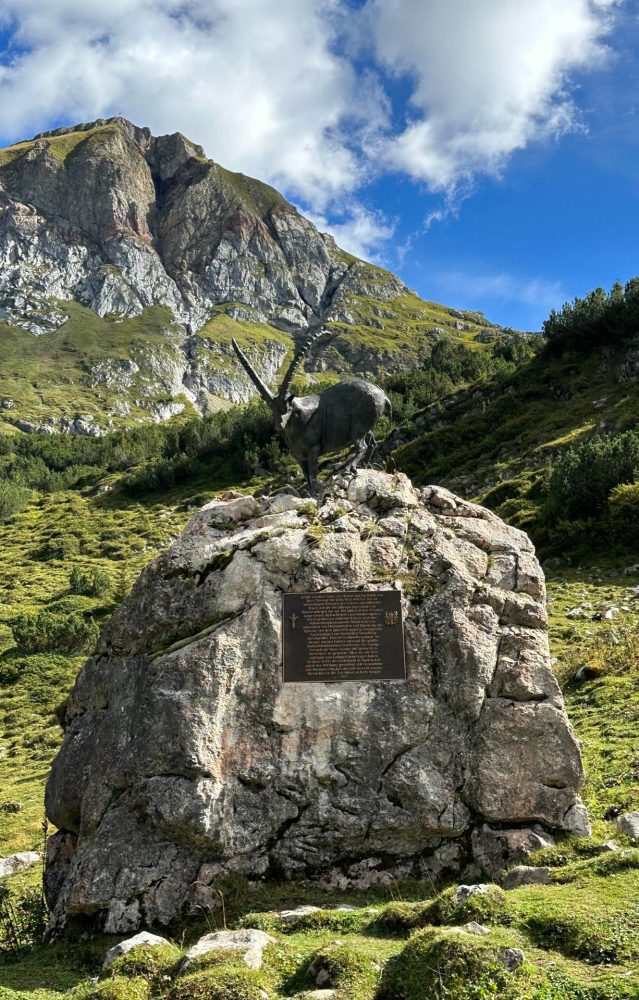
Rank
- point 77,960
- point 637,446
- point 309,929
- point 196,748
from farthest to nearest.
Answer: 1. point 637,446
2. point 196,748
3. point 77,960
4. point 309,929

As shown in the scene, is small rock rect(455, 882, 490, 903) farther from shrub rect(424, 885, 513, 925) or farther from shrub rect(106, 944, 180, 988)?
shrub rect(106, 944, 180, 988)

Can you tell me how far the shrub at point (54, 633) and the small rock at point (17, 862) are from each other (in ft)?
81.5

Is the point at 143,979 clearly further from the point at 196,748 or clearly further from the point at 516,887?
the point at 516,887

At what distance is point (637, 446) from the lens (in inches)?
1368

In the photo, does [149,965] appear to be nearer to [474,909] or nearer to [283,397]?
[474,909]

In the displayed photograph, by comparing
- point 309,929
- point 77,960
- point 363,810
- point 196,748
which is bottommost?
point 77,960

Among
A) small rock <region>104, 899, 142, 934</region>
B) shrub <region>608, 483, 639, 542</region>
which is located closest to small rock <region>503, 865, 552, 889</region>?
small rock <region>104, 899, 142, 934</region>

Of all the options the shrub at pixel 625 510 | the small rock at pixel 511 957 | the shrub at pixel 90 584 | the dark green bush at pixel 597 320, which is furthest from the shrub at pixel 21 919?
the dark green bush at pixel 597 320

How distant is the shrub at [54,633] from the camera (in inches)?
1537

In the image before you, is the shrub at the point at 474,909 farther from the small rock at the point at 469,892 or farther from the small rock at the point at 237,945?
the small rock at the point at 237,945

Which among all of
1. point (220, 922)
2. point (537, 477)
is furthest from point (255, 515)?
point (537, 477)

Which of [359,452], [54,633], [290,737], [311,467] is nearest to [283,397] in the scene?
[311,467]

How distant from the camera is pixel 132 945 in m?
8.05

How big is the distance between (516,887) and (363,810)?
2340mm
